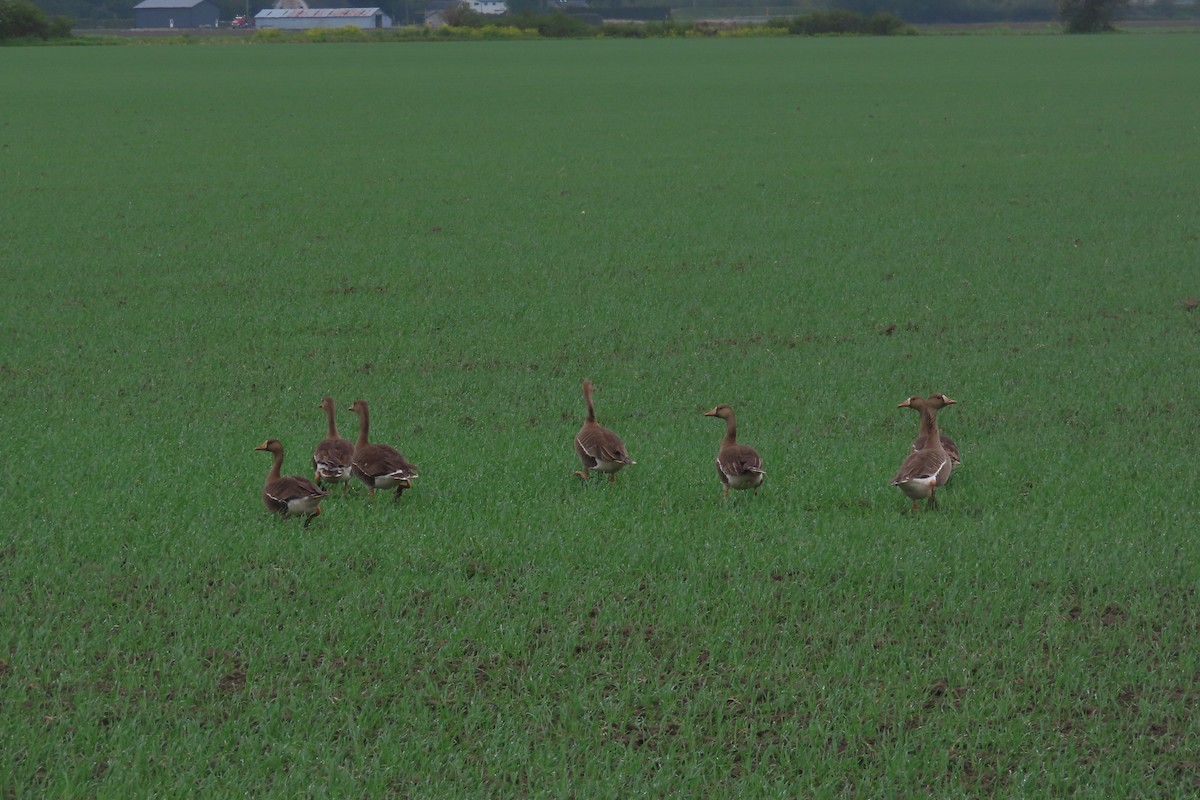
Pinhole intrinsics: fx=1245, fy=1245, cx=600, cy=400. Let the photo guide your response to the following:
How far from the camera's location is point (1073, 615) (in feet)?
21.7

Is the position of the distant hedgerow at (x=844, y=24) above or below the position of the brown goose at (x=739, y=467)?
above

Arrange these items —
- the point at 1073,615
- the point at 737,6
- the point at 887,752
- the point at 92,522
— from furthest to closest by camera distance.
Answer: the point at 737,6
the point at 92,522
the point at 1073,615
the point at 887,752

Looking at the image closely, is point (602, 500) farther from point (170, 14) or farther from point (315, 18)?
point (170, 14)

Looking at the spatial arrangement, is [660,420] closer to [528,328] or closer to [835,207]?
[528,328]

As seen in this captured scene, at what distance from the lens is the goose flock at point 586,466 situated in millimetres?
7676

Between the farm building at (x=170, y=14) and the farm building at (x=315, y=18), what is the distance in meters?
9.39

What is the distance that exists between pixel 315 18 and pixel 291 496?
18381 cm

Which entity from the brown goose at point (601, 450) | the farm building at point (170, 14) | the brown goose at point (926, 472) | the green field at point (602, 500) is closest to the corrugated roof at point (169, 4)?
the farm building at point (170, 14)

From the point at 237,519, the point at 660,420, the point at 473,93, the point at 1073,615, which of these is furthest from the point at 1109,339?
the point at 473,93

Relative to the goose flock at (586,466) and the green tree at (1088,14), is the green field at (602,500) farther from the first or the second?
the green tree at (1088,14)

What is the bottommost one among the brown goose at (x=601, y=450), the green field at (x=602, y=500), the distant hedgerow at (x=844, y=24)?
the green field at (x=602, y=500)

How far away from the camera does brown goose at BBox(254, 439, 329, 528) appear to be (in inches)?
299

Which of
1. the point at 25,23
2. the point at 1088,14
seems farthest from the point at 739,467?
the point at 1088,14

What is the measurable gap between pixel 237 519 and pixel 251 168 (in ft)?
72.2
